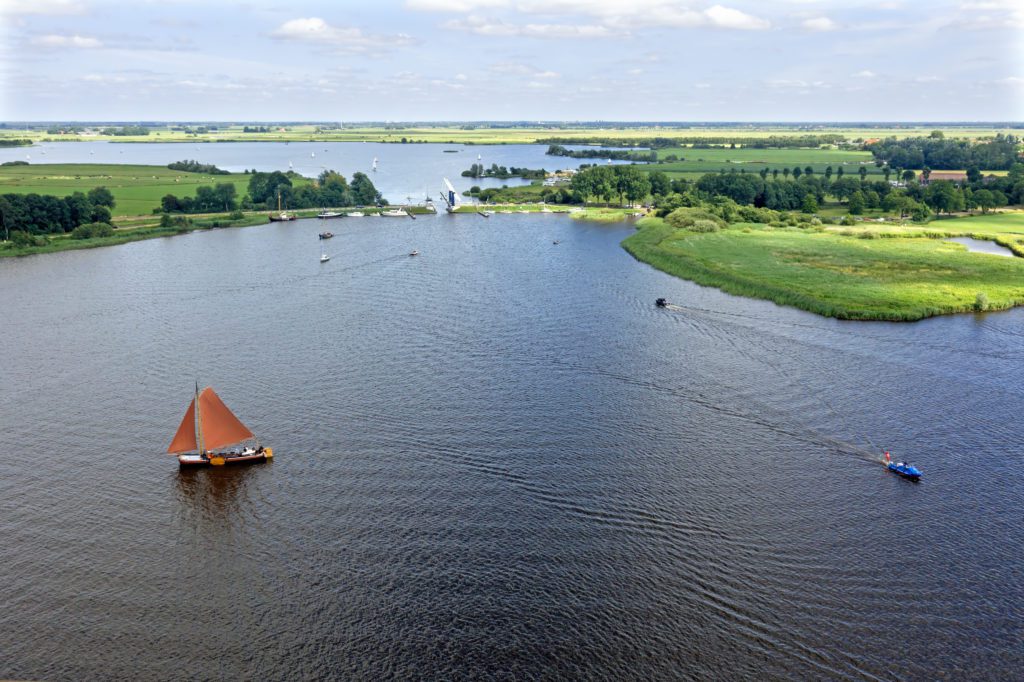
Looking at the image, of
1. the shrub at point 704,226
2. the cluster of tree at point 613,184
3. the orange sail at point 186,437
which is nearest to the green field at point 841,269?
the shrub at point 704,226

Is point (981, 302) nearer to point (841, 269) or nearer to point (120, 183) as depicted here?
point (841, 269)

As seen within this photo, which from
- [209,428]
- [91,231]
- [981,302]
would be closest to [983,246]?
[981,302]

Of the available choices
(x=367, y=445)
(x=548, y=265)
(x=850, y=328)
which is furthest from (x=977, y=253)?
(x=367, y=445)

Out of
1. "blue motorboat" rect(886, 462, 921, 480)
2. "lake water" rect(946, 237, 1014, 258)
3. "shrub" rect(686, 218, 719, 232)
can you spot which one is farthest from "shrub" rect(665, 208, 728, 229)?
"blue motorboat" rect(886, 462, 921, 480)

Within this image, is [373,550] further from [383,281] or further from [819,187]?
[819,187]

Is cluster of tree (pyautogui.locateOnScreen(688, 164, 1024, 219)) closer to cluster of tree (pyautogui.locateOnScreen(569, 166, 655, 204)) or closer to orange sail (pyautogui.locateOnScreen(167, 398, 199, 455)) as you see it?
cluster of tree (pyautogui.locateOnScreen(569, 166, 655, 204))
